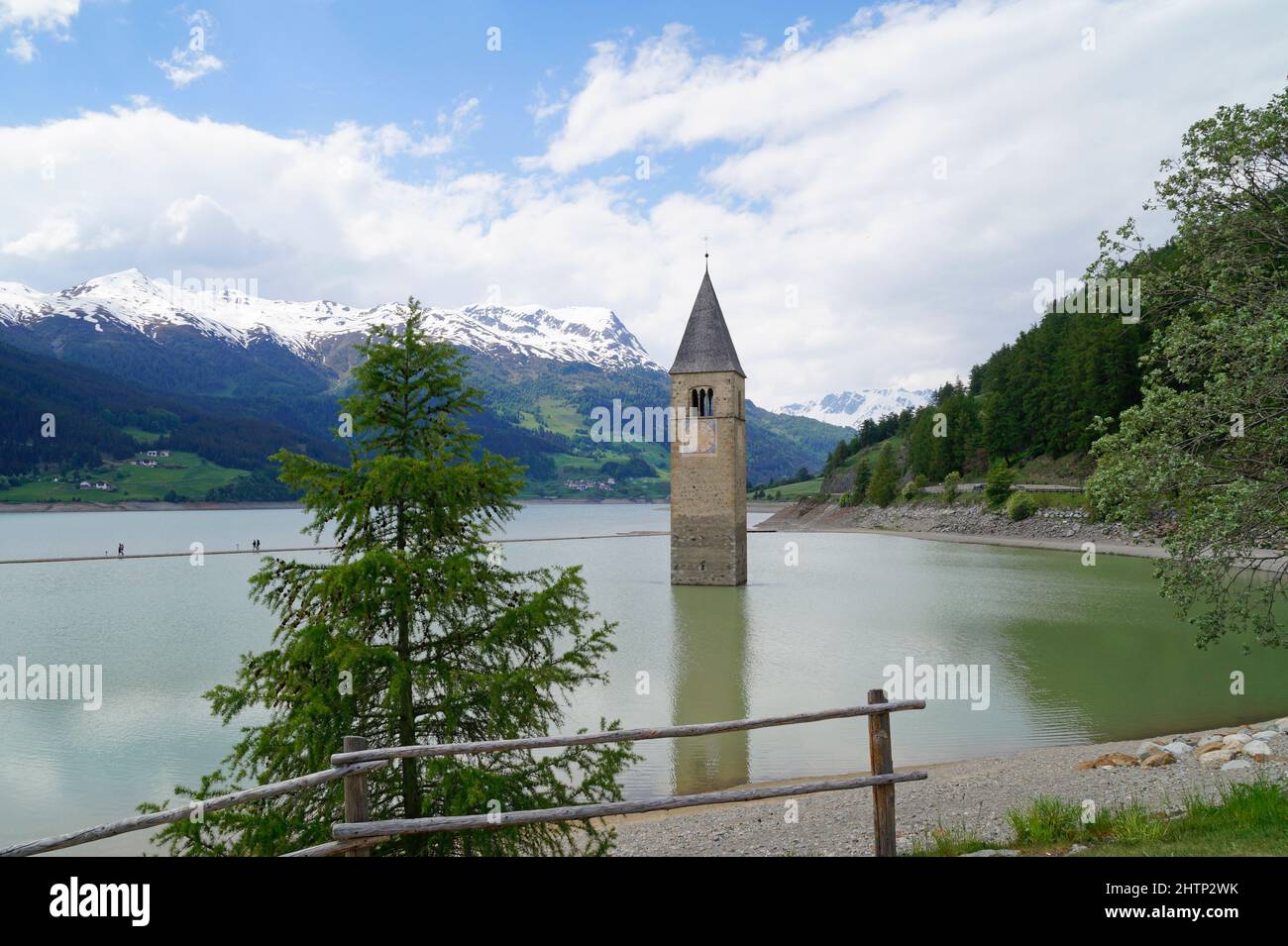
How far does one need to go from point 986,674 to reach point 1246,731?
8.42 m

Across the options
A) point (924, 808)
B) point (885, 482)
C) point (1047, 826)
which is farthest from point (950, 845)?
point (885, 482)

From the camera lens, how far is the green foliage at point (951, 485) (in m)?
89.4

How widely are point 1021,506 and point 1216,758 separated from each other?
67.7 m

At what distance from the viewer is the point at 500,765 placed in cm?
837

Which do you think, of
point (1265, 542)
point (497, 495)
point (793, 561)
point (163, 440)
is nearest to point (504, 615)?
point (497, 495)

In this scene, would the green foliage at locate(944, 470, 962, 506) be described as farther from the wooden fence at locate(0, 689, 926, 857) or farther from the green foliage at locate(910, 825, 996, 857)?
the wooden fence at locate(0, 689, 926, 857)

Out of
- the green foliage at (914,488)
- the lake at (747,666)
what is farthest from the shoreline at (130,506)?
the lake at (747,666)

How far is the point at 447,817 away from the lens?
20.5ft

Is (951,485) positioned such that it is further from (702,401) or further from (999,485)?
(702,401)

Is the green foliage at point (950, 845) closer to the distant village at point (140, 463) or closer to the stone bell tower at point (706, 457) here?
the stone bell tower at point (706, 457)

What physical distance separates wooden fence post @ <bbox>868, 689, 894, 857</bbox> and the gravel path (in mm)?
1968

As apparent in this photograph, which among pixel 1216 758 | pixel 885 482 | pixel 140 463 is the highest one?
pixel 140 463

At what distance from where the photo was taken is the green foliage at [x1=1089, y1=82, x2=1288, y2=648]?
34.1 feet
